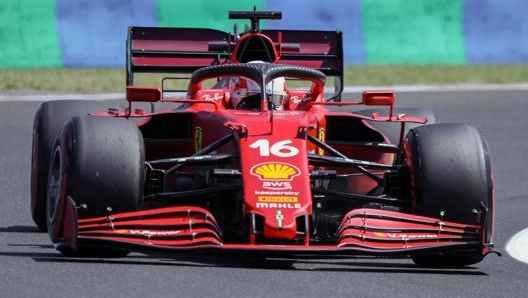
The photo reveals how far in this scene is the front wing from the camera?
7613mm

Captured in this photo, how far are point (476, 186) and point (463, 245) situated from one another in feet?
1.27

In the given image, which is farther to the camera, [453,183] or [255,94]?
[255,94]

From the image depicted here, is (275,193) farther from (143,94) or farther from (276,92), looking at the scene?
(276,92)

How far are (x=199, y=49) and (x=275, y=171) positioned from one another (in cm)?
363

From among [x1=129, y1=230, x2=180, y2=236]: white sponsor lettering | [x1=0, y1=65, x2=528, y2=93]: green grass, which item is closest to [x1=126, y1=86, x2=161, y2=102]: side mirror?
[x1=129, y1=230, x2=180, y2=236]: white sponsor lettering

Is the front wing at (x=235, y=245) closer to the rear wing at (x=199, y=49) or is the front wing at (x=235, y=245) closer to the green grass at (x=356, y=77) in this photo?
the rear wing at (x=199, y=49)

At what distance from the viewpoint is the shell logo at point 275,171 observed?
25.8 feet

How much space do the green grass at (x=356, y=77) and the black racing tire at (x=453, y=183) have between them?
9.95 m

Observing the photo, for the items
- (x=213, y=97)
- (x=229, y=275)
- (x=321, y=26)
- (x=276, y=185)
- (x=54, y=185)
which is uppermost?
(x=321, y=26)

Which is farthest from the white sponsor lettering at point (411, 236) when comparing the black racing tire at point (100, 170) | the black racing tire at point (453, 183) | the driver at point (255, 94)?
the driver at point (255, 94)

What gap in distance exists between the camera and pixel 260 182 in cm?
781

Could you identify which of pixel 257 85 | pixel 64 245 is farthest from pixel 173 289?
pixel 257 85

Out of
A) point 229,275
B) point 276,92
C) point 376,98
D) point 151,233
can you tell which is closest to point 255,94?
point 276,92

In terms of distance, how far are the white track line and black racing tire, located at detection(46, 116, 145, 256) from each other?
245 centimetres
